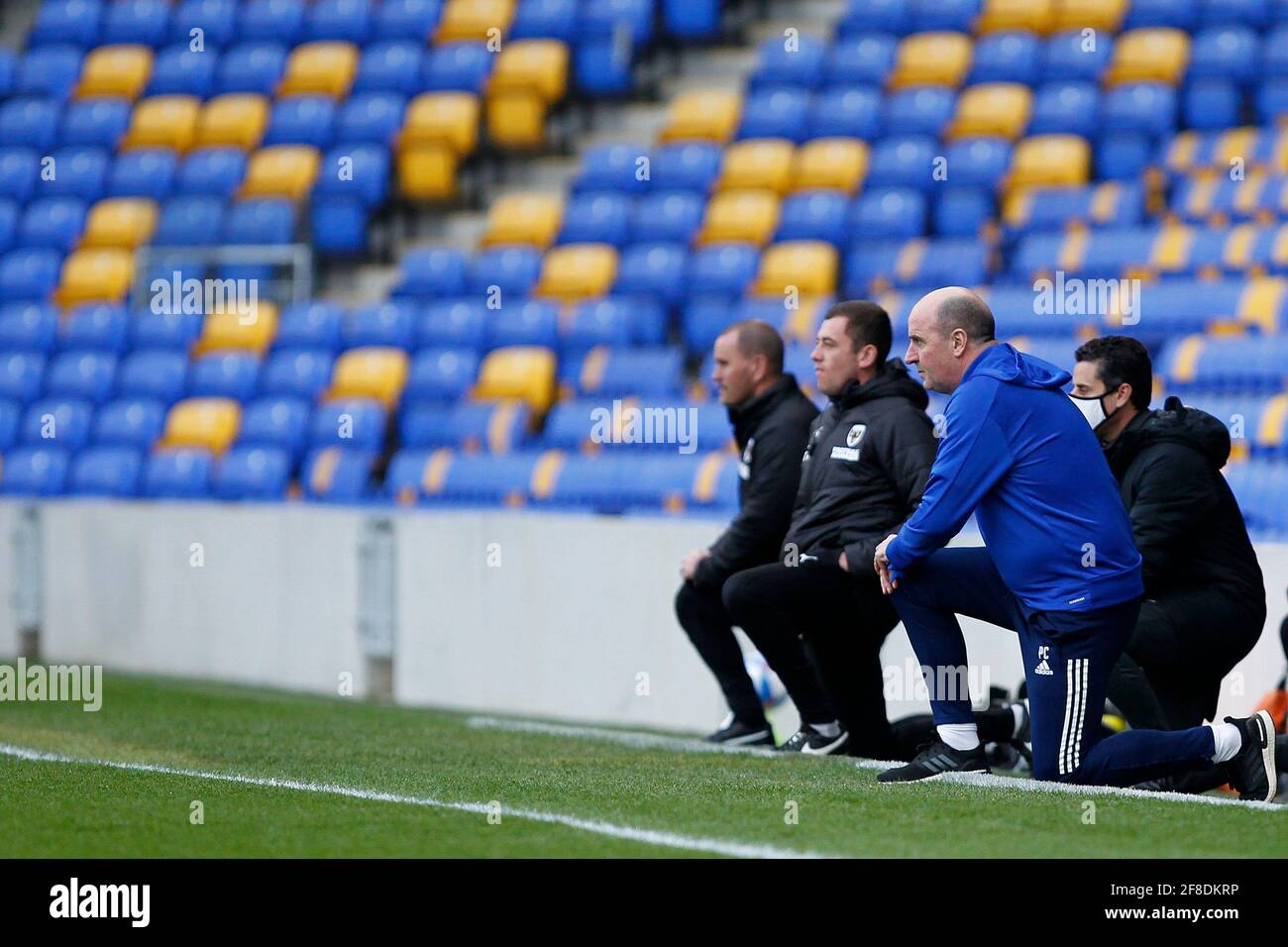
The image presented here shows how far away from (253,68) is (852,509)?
12.3 metres

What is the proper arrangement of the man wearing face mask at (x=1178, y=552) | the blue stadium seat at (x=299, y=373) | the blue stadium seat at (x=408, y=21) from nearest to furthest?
1. the man wearing face mask at (x=1178, y=552)
2. the blue stadium seat at (x=299, y=373)
3. the blue stadium seat at (x=408, y=21)

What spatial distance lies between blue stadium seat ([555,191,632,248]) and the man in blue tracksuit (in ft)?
28.9

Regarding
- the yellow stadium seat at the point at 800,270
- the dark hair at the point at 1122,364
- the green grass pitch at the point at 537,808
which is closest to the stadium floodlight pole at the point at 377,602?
the yellow stadium seat at the point at 800,270

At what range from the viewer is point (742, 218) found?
14.3 m

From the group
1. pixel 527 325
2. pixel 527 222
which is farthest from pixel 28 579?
pixel 527 222

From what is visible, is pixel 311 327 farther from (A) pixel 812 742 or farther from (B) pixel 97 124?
(A) pixel 812 742

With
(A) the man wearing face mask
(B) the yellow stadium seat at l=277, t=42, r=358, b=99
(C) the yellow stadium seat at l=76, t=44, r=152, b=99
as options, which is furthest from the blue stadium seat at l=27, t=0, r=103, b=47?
(A) the man wearing face mask

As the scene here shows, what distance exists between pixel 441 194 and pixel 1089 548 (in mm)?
11127

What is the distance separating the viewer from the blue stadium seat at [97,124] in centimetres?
1827

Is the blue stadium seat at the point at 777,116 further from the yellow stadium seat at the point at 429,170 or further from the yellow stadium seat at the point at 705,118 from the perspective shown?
the yellow stadium seat at the point at 429,170

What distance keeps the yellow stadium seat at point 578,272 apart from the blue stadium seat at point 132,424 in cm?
291

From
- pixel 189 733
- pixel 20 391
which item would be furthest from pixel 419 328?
pixel 189 733
